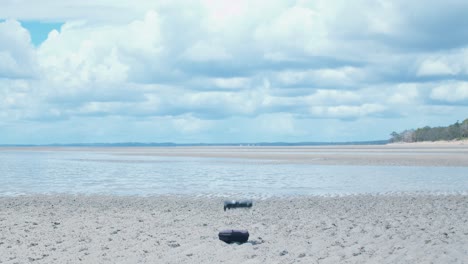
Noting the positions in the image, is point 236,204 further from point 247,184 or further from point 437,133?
point 437,133

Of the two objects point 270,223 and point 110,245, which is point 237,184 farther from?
point 110,245

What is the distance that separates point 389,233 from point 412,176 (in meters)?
20.8

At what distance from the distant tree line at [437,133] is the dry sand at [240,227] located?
337 feet

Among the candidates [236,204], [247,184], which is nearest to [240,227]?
[236,204]

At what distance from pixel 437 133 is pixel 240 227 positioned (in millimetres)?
118671

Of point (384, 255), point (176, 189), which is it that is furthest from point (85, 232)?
point (176, 189)

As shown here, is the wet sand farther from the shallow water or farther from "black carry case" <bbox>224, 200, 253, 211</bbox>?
"black carry case" <bbox>224, 200, 253, 211</bbox>

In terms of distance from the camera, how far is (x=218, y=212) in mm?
18250

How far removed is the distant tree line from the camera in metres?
119

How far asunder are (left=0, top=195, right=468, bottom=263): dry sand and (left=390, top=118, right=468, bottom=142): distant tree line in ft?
337

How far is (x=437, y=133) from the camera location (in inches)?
4975

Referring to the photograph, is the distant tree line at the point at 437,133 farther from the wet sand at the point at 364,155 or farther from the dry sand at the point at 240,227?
the dry sand at the point at 240,227

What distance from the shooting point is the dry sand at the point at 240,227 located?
11.3m

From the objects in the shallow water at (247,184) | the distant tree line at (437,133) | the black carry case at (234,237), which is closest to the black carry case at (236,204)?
Answer: the shallow water at (247,184)
